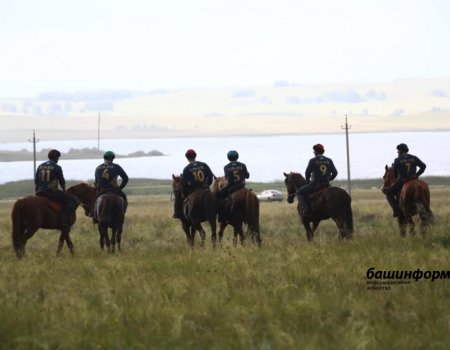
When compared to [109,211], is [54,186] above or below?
above

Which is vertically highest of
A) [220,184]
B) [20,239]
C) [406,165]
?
[406,165]

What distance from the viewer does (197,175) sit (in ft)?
71.3

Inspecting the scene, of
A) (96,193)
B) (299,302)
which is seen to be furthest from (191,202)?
(299,302)

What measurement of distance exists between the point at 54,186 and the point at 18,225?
45.3 inches

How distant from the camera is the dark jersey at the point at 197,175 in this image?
A: 21.7 metres

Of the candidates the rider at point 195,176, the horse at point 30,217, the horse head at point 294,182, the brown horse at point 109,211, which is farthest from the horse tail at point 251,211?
the horse at point 30,217

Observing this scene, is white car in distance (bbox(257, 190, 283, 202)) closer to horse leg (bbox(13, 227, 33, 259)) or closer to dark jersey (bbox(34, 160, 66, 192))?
dark jersey (bbox(34, 160, 66, 192))

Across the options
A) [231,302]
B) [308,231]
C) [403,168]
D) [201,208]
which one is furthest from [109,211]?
[231,302]

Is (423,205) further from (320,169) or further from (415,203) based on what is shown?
(320,169)

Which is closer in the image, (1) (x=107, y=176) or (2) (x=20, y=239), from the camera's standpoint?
(2) (x=20, y=239)

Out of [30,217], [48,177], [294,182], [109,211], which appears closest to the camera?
[30,217]

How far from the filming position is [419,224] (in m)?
21.8

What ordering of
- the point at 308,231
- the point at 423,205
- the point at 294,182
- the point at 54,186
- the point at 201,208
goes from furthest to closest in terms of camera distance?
1. the point at 294,182
2. the point at 308,231
3. the point at 201,208
4. the point at 423,205
5. the point at 54,186

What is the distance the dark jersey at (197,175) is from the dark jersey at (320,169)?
2144mm
